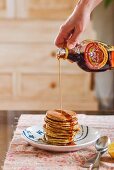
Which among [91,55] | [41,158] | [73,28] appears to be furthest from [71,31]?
[41,158]

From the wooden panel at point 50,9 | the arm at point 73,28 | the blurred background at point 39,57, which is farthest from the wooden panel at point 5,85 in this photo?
the arm at point 73,28

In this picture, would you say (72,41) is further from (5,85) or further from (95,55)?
(5,85)

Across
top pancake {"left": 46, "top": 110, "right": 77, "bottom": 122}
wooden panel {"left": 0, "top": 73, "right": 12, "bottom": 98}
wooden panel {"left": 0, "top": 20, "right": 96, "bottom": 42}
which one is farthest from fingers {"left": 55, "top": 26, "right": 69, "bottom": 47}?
wooden panel {"left": 0, "top": 73, "right": 12, "bottom": 98}

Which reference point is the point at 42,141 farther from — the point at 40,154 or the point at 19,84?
the point at 19,84

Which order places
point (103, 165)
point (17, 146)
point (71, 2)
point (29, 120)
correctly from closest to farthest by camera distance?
1. point (103, 165)
2. point (17, 146)
3. point (29, 120)
4. point (71, 2)

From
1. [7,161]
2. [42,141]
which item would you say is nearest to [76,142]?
[42,141]

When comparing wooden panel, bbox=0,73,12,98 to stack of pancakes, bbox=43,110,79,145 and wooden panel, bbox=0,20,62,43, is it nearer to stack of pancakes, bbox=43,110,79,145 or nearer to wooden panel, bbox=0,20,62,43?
wooden panel, bbox=0,20,62,43

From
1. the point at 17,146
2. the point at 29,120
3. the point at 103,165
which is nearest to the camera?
the point at 103,165
